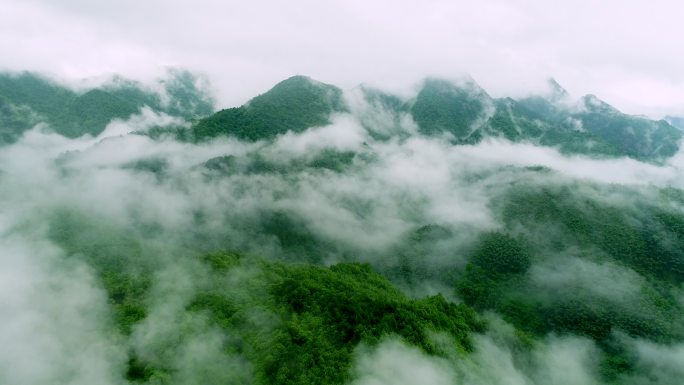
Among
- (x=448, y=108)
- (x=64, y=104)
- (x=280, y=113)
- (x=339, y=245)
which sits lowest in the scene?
(x=339, y=245)

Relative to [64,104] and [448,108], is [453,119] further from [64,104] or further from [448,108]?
[64,104]

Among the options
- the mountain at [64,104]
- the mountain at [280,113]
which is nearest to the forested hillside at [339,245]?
the mountain at [280,113]

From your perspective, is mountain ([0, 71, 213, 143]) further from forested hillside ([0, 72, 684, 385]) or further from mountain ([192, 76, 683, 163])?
mountain ([192, 76, 683, 163])

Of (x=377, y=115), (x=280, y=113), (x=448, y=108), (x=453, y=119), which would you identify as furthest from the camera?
(x=448, y=108)

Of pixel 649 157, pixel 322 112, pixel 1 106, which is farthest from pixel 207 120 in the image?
pixel 649 157

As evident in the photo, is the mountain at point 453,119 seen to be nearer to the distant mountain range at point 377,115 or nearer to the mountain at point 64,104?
the distant mountain range at point 377,115

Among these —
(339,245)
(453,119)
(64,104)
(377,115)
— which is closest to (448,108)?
(453,119)
